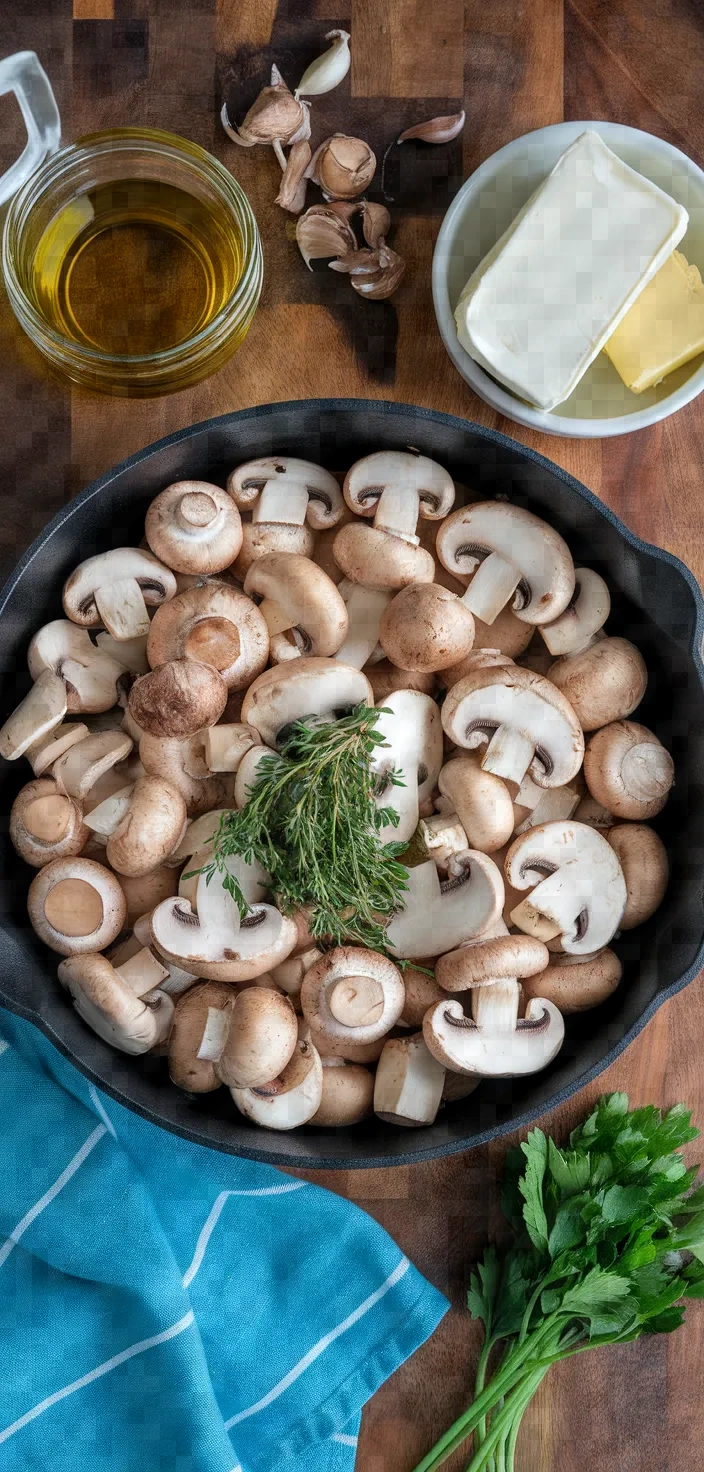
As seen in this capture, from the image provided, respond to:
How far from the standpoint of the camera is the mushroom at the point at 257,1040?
1.14 meters

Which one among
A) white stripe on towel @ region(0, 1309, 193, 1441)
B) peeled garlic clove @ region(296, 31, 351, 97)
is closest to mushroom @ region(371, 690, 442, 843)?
white stripe on towel @ region(0, 1309, 193, 1441)

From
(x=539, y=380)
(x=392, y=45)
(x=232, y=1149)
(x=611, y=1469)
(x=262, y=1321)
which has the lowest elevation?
(x=611, y=1469)

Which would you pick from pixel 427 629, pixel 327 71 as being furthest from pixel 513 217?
pixel 427 629

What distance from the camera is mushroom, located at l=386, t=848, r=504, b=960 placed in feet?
3.91

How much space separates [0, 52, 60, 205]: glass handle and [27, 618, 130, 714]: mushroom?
1.52 feet

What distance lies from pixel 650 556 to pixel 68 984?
0.74 meters

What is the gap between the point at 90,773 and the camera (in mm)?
1221

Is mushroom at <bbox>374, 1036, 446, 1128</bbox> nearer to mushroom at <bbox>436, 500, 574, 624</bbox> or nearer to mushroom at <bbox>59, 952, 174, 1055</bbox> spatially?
mushroom at <bbox>59, 952, 174, 1055</bbox>

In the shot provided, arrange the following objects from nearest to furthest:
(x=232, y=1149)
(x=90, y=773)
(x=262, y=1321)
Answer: (x=232, y=1149) → (x=90, y=773) → (x=262, y=1321)

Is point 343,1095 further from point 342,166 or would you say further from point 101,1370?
point 342,166

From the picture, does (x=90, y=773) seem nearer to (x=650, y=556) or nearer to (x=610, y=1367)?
(x=650, y=556)

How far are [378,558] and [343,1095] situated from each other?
1.88 ft

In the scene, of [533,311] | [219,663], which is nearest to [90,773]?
[219,663]

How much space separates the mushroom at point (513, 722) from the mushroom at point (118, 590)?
339 millimetres
